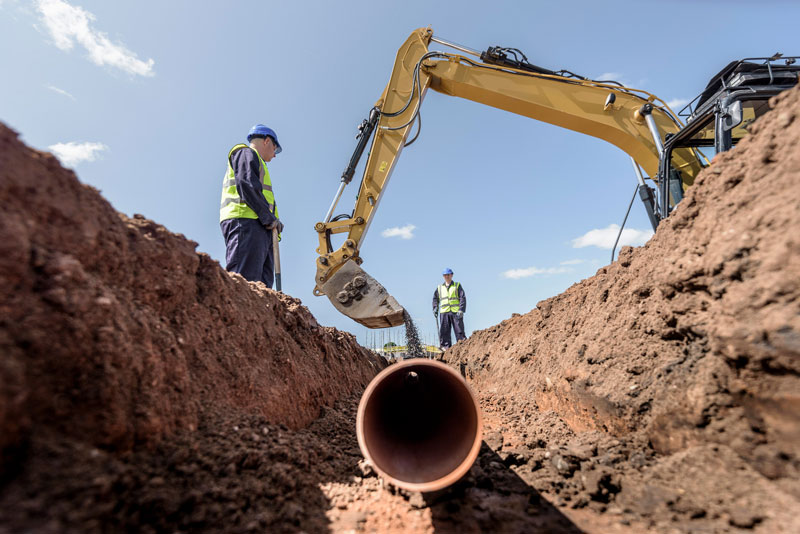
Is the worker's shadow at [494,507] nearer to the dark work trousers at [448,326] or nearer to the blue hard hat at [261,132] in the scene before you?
the blue hard hat at [261,132]

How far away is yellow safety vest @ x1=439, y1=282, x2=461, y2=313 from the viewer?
10125 mm

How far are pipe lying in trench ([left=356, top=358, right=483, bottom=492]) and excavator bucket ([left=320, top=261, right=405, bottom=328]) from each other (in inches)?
97.3

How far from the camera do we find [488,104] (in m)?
6.20

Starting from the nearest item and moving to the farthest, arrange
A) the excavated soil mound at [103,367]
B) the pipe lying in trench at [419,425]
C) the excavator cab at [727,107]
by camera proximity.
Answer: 1. the excavated soil mound at [103,367]
2. the pipe lying in trench at [419,425]
3. the excavator cab at [727,107]

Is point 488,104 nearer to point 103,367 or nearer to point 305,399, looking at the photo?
point 305,399

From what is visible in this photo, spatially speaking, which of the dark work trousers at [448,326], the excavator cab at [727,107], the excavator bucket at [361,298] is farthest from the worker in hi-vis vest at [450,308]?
the excavator cab at [727,107]

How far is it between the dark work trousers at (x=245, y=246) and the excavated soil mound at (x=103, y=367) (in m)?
1.57

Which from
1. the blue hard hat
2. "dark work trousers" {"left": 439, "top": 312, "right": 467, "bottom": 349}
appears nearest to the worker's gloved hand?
the blue hard hat

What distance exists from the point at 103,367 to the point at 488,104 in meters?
5.96

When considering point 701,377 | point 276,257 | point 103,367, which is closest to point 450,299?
point 276,257

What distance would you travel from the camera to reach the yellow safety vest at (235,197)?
4363mm

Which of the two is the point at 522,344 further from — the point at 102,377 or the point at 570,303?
the point at 102,377

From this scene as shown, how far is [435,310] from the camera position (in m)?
10.7

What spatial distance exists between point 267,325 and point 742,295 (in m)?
3.05
